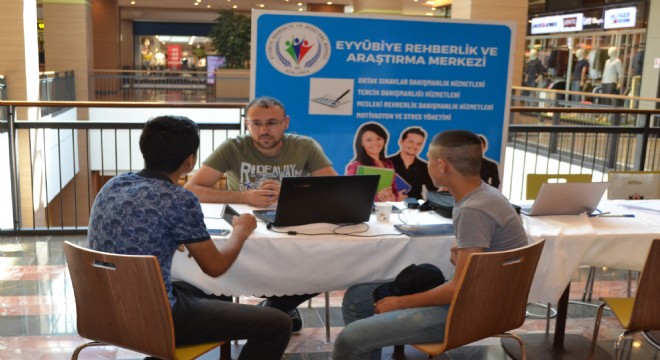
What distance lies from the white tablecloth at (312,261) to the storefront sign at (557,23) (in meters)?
13.3

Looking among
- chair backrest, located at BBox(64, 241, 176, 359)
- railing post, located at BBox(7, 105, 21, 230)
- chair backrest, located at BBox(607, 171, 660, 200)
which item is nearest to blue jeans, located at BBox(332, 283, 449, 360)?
chair backrest, located at BBox(64, 241, 176, 359)

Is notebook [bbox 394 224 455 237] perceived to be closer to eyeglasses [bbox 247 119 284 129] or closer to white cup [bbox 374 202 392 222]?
white cup [bbox 374 202 392 222]

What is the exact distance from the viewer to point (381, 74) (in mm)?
4719

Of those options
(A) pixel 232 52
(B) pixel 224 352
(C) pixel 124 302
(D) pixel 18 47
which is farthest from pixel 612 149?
(A) pixel 232 52

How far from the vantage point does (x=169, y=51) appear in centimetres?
4009

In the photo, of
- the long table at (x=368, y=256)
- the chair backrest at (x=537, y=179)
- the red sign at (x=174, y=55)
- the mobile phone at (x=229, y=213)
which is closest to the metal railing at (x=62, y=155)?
the mobile phone at (x=229, y=213)

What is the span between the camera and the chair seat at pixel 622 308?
2.71m

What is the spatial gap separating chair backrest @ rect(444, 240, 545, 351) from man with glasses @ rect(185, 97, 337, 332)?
1263mm

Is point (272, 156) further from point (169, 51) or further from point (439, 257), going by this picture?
point (169, 51)

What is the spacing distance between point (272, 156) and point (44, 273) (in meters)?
2.03

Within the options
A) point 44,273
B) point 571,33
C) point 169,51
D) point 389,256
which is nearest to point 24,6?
point 44,273

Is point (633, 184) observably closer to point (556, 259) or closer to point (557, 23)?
point (556, 259)

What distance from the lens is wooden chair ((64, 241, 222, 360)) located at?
214 centimetres

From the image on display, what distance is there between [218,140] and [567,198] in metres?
10.5
